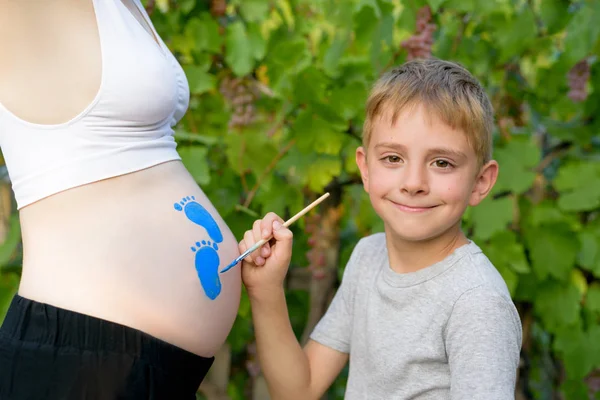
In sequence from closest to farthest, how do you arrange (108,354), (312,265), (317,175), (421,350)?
1. (108,354)
2. (421,350)
3. (317,175)
4. (312,265)

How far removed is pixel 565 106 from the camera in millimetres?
2580

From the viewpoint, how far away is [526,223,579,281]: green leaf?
237 cm

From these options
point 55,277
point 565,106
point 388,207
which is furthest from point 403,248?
point 565,106

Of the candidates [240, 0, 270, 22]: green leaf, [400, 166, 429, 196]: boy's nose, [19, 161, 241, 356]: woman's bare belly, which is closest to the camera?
[19, 161, 241, 356]: woman's bare belly

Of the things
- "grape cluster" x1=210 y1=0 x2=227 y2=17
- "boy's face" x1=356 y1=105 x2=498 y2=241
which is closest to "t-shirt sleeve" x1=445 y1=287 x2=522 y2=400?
"boy's face" x1=356 y1=105 x2=498 y2=241

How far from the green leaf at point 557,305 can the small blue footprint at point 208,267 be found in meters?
1.38

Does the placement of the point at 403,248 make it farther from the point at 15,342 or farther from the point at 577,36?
the point at 577,36

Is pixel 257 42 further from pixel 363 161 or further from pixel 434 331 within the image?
pixel 434 331

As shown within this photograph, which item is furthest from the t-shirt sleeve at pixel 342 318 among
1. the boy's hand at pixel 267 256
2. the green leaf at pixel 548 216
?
the green leaf at pixel 548 216

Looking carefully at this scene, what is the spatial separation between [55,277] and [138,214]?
0.56 feet

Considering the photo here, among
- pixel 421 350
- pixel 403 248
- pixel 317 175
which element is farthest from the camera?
pixel 317 175

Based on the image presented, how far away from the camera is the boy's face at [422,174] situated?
1396 mm

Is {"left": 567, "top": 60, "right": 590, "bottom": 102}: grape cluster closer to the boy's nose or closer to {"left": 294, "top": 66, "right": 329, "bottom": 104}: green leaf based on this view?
{"left": 294, "top": 66, "right": 329, "bottom": 104}: green leaf

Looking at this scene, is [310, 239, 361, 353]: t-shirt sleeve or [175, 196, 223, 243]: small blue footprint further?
[310, 239, 361, 353]: t-shirt sleeve
